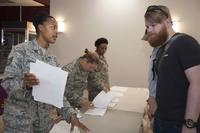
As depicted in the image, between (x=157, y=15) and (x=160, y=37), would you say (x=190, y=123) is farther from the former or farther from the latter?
(x=157, y=15)

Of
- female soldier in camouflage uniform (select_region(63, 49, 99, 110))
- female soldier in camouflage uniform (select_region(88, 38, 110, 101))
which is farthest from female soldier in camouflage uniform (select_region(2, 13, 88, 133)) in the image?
female soldier in camouflage uniform (select_region(88, 38, 110, 101))

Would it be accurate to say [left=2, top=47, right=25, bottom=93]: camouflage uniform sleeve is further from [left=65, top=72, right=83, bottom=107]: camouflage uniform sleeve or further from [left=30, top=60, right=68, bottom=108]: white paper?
[left=65, top=72, right=83, bottom=107]: camouflage uniform sleeve

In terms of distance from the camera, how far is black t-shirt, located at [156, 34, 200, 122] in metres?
1.49

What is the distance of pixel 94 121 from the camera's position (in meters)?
2.55

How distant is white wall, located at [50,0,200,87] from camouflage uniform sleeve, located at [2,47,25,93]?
15.8 ft

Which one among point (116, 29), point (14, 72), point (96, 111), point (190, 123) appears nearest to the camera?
point (190, 123)

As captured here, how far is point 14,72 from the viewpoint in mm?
1759

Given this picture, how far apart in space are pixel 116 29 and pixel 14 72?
4.94 metres

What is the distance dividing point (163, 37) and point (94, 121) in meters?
1.14

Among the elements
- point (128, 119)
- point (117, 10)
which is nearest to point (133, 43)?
point (117, 10)

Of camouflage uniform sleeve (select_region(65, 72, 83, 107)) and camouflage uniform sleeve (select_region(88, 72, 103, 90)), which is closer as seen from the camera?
camouflage uniform sleeve (select_region(65, 72, 83, 107))

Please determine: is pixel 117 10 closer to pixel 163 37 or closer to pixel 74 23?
pixel 74 23

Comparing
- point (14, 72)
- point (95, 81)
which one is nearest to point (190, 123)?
point (14, 72)

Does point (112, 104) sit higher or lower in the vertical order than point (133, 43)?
lower
